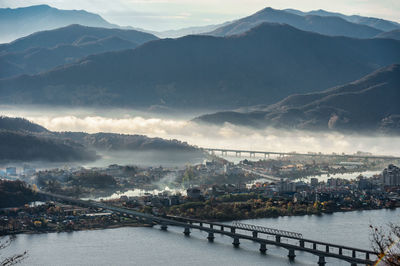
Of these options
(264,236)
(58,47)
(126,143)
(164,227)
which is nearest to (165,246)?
(264,236)

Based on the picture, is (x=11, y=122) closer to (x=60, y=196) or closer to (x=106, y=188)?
(x=106, y=188)

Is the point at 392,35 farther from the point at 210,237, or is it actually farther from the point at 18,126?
the point at 210,237

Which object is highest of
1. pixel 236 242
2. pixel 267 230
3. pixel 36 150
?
pixel 36 150

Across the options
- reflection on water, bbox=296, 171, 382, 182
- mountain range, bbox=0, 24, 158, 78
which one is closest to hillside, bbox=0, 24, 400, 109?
mountain range, bbox=0, 24, 158, 78

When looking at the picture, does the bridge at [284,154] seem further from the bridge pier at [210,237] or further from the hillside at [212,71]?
the hillside at [212,71]

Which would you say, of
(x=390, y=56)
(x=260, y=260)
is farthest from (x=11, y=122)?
(x=390, y=56)

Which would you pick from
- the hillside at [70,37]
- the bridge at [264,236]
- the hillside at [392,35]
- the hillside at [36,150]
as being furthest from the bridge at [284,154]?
the hillside at [70,37]

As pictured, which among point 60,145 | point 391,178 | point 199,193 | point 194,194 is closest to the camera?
point 194,194
